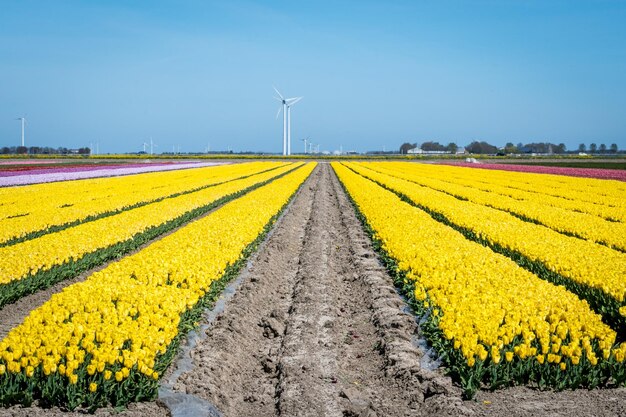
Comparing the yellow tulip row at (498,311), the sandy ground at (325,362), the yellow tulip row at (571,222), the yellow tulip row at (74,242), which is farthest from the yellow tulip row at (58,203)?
the yellow tulip row at (571,222)

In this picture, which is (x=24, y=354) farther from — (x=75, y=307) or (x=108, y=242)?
(x=108, y=242)

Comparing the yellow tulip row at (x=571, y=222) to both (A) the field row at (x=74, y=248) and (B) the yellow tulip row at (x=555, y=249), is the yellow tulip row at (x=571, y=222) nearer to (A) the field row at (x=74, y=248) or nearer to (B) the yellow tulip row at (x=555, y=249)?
(B) the yellow tulip row at (x=555, y=249)

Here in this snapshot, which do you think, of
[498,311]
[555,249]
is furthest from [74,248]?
[555,249]

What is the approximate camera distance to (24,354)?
20.7ft

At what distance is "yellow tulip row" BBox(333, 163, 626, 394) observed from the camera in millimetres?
6895

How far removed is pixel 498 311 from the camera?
7.93m

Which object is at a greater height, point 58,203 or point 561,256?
point 561,256

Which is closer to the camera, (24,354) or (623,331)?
(24,354)

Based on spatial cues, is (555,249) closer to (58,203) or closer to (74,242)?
(74,242)

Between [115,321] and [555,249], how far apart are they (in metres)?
9.56

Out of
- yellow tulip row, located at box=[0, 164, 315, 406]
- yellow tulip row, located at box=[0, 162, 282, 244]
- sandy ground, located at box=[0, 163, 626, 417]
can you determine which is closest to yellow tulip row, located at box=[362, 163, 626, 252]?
sandy ground, located at box=[0, 163, 626, 417]

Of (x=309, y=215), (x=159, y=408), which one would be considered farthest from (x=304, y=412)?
(x=309, y=215)

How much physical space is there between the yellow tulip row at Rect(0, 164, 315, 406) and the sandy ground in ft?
1.46

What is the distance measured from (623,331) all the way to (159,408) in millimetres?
6717
